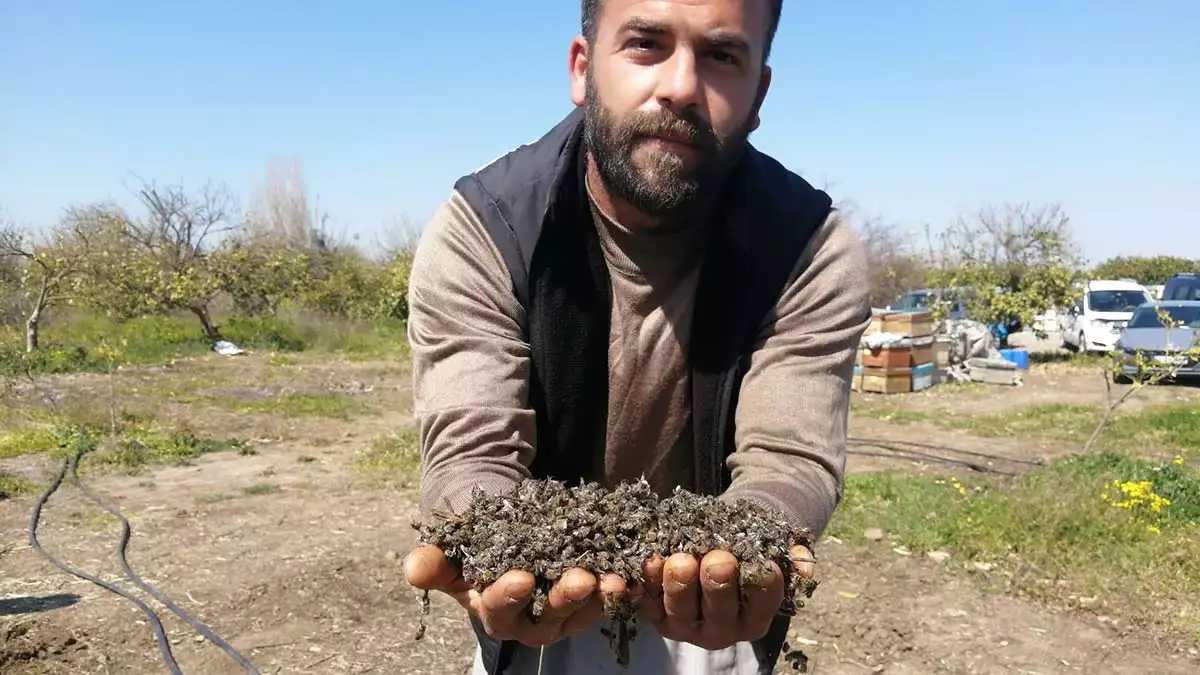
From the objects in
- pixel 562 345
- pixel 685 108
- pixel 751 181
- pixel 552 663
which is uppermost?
pixel 685 108

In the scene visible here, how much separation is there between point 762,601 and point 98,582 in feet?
18.8

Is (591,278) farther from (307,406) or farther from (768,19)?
(307,406)

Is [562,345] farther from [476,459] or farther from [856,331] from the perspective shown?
[856,331]

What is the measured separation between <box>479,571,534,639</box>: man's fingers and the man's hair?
1.25 meters

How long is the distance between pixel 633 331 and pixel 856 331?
1.78ft

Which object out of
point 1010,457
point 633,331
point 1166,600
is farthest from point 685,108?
point 1010,457

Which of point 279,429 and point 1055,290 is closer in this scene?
point 279,429

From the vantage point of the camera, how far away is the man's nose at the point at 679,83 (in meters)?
2.04

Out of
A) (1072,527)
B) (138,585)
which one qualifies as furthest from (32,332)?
(1072,527)

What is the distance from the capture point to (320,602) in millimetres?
5957

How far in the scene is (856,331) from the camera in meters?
2.28

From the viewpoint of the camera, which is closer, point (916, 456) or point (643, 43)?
point (643, 43)

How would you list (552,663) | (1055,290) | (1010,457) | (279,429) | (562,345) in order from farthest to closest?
1. (1055,290)
2. (279,429)
3. (1010,457)
4. (552,663)
5. (562,345)

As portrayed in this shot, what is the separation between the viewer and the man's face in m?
2.04
